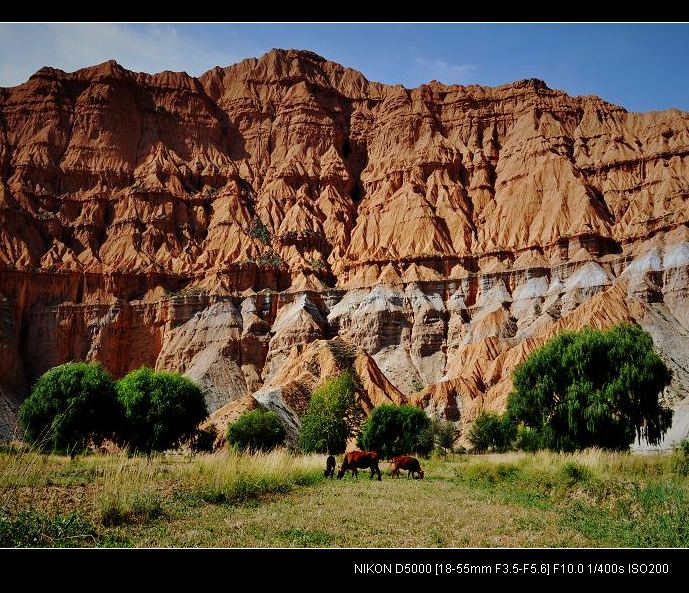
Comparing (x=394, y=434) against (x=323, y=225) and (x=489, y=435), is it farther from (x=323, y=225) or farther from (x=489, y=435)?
(x=323, y=225)

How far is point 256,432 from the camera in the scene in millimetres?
42812

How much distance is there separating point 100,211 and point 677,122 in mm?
112659

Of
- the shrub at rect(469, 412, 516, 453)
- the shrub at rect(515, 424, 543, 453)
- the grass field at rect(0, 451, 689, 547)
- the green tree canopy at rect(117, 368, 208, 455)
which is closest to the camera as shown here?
the grass field at rect(0, 451, 689, 547)

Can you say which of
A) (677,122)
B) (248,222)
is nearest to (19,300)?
(248,222)

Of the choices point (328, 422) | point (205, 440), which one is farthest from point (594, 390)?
point (205, 440)

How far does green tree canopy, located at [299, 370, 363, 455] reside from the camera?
40.6m

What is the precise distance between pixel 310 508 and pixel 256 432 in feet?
101

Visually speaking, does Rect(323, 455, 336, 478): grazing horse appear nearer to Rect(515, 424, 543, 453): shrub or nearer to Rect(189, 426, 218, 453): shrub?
Rect(515, 424, 543, 453): shrub

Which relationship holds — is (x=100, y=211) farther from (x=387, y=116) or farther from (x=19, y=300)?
(x=387, y=116)

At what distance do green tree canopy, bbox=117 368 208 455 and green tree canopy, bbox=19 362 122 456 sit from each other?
1708mm

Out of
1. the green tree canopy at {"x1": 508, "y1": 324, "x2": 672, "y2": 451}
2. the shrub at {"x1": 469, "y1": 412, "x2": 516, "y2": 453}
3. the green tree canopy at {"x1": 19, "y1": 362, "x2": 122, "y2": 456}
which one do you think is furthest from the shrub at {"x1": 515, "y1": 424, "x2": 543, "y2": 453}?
the green tree canopy at {"x1": 19, "y1": 362, "x2": 122, "y2": 456}

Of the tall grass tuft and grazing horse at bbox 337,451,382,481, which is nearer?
the tall grass tuft

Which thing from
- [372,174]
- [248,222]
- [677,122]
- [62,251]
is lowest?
[62,251]
